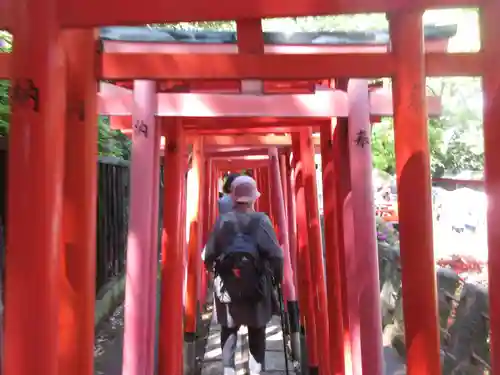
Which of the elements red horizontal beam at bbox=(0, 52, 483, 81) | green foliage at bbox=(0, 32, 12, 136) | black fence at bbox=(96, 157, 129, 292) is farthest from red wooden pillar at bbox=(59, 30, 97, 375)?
black fence at bbox=(96, 157, 129, 292)

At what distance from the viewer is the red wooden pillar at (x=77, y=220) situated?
5.06 ft

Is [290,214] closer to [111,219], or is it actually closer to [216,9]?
[111,219]

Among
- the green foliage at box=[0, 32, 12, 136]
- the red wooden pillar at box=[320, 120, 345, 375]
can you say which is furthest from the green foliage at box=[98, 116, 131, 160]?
the red wooden pillar at box=[320, 120, 345, 375]

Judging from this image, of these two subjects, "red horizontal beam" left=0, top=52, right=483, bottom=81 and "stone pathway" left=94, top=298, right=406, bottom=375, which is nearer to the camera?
"red horizontal beam" left=0, top=52, right=483, bottom=81

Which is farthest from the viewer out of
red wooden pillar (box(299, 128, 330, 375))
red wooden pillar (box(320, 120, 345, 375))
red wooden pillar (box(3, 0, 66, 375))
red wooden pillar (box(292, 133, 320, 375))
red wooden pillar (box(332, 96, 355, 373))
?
red wooden pillar (box(292, 133, 320, 375))

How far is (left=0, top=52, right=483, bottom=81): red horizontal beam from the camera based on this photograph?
1.65 metres

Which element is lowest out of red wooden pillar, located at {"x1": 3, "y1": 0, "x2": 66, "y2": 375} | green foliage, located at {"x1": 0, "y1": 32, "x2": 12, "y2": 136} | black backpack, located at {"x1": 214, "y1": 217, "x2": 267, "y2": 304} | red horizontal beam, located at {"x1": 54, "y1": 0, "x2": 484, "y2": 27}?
black backpack, located at {"x1": 214, "y1": 217, "x2": 267, "y2": 304}

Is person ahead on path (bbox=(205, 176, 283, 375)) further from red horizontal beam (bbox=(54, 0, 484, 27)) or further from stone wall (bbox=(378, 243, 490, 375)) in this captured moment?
red horizontal beam (bbox=(54, 0, 484, 27))

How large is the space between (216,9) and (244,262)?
2293 mm

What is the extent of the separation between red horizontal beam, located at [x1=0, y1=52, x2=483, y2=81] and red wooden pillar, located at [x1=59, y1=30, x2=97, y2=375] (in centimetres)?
14

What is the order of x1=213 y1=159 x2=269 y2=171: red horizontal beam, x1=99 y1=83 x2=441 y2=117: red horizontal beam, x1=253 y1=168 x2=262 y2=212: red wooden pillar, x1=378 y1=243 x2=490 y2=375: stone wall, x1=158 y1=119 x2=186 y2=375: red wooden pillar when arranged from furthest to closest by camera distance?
x1=253 y1=168 x2=262 y2=212: red wooden pillar → x1=213 y1=159 x2=269 y2=171: red horizontal beam → x1=378 y1=243 x2=490 y2=375: stone wall → x1=158 y1=119 x2=186 y2=375: red wooden pillar → x1=99 y1=83 x2=441 y2=117: red horizontal beam

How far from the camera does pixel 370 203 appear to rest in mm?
2541

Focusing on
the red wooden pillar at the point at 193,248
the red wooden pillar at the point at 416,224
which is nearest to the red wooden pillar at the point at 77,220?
the red wooden pillar at the point at 416,224

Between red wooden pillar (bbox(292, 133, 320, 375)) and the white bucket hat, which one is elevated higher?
the white bucket hat
